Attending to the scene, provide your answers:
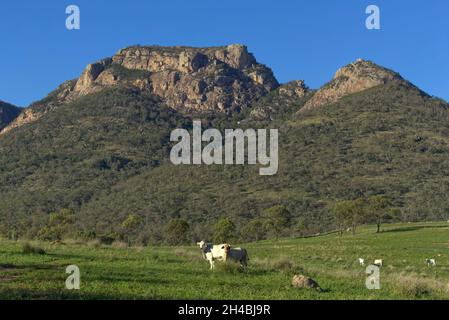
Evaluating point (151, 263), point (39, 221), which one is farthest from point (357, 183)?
point (151, 263)

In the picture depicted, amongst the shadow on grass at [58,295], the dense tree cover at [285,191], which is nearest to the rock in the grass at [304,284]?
the shadow on grass at [58,295]

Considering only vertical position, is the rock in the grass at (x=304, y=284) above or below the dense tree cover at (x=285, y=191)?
below

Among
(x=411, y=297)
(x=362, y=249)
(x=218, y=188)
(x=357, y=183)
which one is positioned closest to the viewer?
(x=411, y=297)

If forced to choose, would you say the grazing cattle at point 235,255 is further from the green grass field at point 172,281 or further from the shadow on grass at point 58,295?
the shadow on grass at point 58,295

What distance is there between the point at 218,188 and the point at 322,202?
38205 millimetres

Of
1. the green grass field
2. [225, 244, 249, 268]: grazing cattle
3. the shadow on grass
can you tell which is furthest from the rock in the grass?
[225, 244, 249, 268]: grazing cattle

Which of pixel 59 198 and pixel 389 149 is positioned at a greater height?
pixel 389 149

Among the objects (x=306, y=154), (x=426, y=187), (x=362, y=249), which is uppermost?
(x=306, y=154)

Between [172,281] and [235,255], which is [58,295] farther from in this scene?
[235,255]

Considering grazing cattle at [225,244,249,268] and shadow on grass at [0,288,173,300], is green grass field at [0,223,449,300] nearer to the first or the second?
shadow on grass at [0,288,173,300]

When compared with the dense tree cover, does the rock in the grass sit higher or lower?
lower

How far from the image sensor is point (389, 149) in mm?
175875
